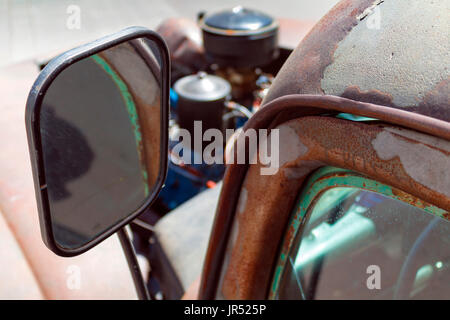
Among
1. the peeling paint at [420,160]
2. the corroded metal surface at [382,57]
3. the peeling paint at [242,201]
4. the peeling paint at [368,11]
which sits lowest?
the peeling paint at [242,201]

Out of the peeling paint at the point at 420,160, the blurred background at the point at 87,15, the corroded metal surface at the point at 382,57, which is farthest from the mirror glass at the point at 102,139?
the blurred background at the point at 87,15

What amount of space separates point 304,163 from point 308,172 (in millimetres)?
40

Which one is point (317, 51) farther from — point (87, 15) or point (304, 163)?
point (87, 15)

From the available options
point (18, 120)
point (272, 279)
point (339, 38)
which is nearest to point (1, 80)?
point (18, 120)

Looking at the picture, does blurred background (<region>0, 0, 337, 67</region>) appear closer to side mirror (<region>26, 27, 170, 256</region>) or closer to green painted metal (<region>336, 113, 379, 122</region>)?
side mirror (<region>26, 27, 170, 256</region>)

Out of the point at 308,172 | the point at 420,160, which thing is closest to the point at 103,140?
the point at 308,172

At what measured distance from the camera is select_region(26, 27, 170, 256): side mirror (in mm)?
834

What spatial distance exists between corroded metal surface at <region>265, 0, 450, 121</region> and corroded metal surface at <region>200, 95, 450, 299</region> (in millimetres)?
18

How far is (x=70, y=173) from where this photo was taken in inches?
37.9

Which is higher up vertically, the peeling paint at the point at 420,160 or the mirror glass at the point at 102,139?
the peeling paint at the point at 420,160

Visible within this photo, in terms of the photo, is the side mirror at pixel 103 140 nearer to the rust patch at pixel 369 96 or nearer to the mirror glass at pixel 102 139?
the mirror glass at pixel 102 139

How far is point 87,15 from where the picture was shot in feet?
23.5

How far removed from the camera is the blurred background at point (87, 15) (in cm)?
604

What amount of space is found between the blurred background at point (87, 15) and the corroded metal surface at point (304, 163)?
17.8ft
